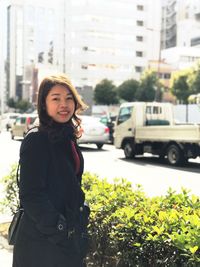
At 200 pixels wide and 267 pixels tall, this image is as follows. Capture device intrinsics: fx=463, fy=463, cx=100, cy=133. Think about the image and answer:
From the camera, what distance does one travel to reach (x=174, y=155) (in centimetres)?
1330

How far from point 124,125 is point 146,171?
10.7 feet

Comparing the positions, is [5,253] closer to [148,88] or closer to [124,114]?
[124,114]

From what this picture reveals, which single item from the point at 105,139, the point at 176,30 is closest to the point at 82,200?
the point at 105,139

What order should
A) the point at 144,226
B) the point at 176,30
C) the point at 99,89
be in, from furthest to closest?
the point at 176,30
the point at 99,89
the point at 144,226

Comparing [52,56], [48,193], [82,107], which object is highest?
[52,56]

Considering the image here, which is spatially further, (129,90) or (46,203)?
(129,90)

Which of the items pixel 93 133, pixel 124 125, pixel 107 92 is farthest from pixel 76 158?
pixel 107 92

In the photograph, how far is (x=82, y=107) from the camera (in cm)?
255

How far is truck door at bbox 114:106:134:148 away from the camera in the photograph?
1498cm

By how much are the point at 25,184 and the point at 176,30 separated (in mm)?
122320

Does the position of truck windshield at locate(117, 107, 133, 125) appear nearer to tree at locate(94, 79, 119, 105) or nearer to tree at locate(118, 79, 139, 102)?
tree at locate(118, 79, 139, 102)

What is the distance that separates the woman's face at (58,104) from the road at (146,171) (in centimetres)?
623

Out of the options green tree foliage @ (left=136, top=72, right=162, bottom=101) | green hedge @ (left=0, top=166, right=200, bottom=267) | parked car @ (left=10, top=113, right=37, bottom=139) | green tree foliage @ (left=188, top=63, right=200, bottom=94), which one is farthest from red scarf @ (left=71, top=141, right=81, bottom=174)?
green tree foliage @ (left=136, top=72, right=162, bottom=101)

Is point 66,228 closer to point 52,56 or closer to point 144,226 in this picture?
point 144,226
